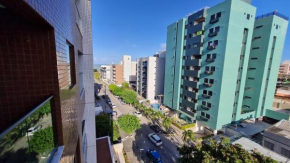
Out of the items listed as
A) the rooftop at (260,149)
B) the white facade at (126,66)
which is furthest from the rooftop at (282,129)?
the white facade at (126,66)

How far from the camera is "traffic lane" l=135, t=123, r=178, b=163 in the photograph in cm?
1367

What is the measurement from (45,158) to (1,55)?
1567 millimetres

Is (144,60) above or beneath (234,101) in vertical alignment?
above

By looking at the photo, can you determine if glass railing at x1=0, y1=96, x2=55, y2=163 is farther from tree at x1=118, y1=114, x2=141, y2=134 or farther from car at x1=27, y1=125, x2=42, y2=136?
tree at x1=118, y1=114, x2=141, y2=134

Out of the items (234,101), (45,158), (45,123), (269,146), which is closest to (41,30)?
(45,123)

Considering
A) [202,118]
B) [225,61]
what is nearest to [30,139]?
[225,61]

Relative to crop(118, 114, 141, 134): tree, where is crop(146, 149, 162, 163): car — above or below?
below

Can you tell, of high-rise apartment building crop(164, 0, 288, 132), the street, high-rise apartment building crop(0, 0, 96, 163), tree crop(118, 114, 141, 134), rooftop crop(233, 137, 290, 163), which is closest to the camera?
high-rise apartment building crop(0, 0, 96, 163)

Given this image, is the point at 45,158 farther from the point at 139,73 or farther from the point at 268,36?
the point at 139,73

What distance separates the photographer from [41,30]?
1.97 metres

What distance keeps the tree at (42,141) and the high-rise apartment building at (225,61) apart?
16.8 meters

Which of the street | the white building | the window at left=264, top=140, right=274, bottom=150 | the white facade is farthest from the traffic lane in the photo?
the white facade

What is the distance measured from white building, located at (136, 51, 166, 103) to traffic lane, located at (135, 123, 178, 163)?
1424cm

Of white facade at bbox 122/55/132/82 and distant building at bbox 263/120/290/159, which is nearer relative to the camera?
distant building at bbox 263/120/290/159
